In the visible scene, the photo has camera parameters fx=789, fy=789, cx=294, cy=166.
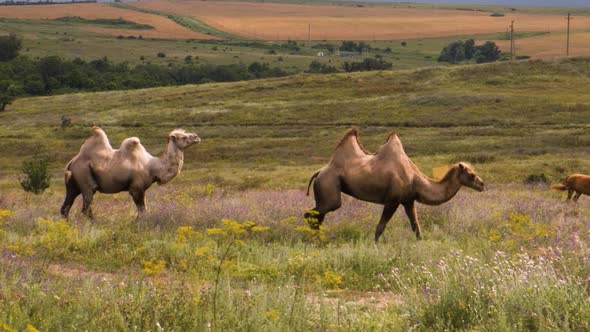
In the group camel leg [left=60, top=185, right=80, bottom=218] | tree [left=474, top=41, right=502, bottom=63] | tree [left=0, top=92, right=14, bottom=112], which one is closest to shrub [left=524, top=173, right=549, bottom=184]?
camel leg [left=60, top=185, right=80, bottom=218]

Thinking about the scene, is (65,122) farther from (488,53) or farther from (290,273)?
(488,53)

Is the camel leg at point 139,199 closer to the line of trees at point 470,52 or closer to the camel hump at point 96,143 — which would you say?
the camel hump at point 96,143

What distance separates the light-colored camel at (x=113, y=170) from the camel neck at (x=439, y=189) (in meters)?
4.86

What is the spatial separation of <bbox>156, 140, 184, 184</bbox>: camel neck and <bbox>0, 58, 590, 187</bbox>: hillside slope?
58.4 feet

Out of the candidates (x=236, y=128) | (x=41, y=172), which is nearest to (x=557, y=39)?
(x=236, y=128)

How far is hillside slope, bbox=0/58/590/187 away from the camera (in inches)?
1748

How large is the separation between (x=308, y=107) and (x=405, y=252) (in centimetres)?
6388

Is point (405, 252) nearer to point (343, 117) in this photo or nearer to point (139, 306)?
point (139, 306)

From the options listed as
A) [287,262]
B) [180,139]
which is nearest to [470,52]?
[180,139]

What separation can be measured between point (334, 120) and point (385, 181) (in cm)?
5574

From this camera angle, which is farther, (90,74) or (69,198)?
(90,74)

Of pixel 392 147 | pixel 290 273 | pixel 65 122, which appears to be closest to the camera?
pixel 290 273

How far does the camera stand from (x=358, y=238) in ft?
42.3

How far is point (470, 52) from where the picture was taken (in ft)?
526
